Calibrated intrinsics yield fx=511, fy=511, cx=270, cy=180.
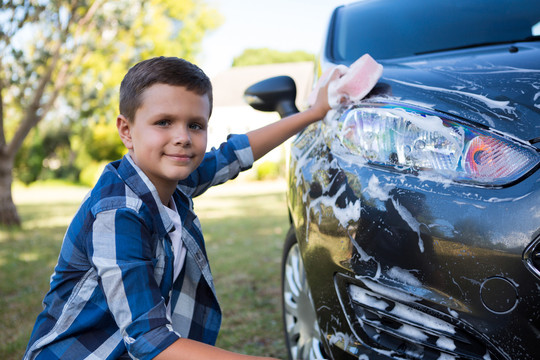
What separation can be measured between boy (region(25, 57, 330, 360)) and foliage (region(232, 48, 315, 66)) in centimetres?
5015

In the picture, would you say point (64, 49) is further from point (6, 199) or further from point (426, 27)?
point (426, 27)

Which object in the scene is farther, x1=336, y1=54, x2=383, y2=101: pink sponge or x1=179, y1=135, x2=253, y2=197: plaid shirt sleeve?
x1=179, y1=135, x2=253, y2=197: plaid shirt sleeve

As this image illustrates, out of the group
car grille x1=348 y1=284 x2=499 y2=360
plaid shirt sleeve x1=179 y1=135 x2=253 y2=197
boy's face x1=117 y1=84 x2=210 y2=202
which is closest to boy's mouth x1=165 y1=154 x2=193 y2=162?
boy's face x1=117 y1=84 x2=210 y2=202

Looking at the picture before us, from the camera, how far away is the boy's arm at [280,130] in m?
1.83

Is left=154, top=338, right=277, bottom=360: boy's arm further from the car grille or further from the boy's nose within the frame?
the boy's nose

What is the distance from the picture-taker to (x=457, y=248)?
3.88ft

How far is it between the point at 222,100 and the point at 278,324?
26.2 meters

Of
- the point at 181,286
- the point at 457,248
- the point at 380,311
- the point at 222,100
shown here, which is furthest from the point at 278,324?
the point at 222,100

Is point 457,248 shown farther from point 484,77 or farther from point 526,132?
point 484,77

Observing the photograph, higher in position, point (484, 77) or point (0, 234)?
point (484, 77)

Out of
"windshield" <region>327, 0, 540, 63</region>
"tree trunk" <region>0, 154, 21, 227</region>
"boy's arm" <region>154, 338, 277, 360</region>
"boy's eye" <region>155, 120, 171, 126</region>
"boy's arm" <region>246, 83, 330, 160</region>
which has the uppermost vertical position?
"windshield" <region>327, 0, 540, 63</region>

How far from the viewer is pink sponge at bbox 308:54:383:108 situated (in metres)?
1.57

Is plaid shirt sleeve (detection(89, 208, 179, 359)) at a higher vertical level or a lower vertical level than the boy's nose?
lower

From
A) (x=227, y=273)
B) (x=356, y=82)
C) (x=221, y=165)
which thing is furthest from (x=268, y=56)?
(x=356, y=82)
